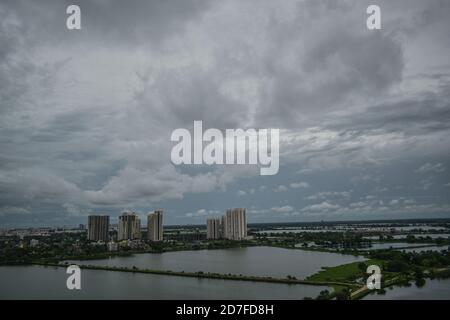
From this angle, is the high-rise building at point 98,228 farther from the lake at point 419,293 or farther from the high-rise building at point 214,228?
the lake at point 419,293

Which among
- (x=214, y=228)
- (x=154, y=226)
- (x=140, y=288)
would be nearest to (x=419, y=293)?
(x=140, y=288)

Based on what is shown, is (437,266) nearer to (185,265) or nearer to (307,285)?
(307,285)

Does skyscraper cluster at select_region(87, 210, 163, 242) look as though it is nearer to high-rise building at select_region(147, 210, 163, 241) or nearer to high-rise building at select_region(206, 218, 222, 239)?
high-rise building at select_region(147, 210, 163, 241)

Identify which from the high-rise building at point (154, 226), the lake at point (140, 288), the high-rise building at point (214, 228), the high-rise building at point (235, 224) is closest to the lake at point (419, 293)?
the lake at point (140, 288)

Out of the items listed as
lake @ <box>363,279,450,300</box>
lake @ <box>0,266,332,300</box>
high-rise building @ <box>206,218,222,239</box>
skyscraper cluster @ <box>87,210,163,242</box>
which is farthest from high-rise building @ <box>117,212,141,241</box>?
lake @ <box>363,279,450,300</box>
